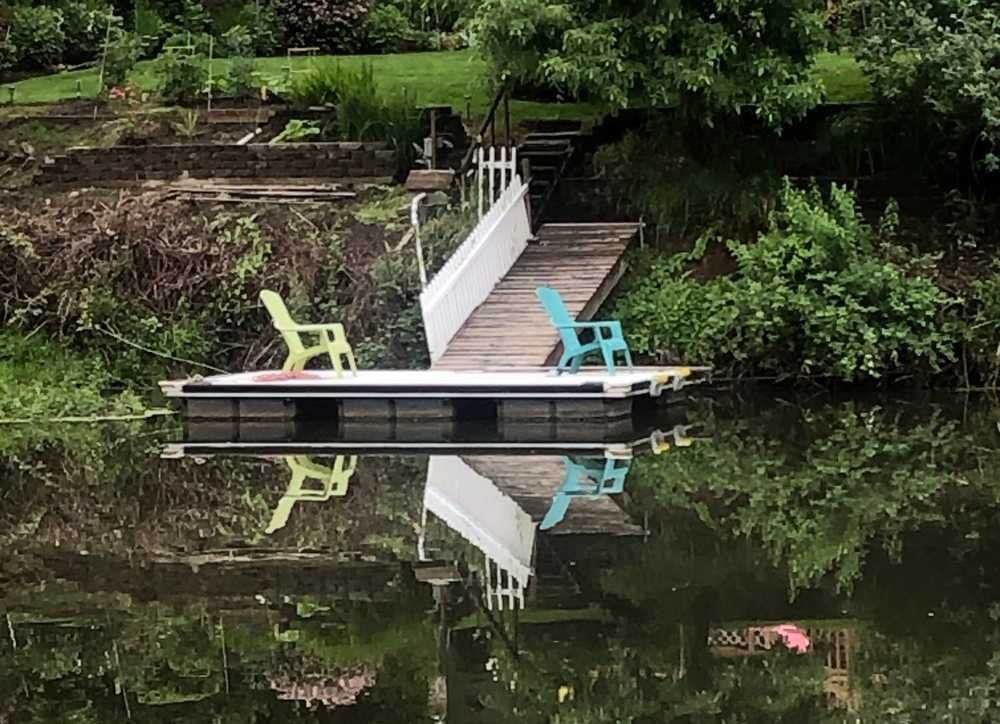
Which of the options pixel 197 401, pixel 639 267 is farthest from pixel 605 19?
pixel 197 401

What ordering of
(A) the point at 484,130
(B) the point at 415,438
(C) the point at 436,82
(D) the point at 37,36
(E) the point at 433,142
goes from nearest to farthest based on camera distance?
(B) the point at 415,438, (A) the point at 484,130, (E) the point at 433,142, (C) the point at 436,82, (D) the point at 37,36

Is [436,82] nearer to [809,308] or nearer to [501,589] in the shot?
[809,308]

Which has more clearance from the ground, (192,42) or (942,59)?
(942,59)

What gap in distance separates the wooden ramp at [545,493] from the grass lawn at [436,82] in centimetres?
809

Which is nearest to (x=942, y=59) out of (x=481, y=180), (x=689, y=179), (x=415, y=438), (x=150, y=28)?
(x=689, y=179)

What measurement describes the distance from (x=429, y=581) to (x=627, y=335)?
30.2ft

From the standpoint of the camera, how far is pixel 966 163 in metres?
19.2

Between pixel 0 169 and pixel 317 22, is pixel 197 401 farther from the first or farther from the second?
pixel 317 22

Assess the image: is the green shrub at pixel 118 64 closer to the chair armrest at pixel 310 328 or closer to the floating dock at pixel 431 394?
the floating dock at pixel 431 394

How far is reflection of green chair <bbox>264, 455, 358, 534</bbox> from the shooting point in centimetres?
1112

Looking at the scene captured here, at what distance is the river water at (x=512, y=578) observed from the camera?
6.86 m

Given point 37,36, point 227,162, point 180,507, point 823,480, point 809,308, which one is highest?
point 37,36

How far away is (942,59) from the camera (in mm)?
17172

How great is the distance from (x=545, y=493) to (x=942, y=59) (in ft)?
26.9
